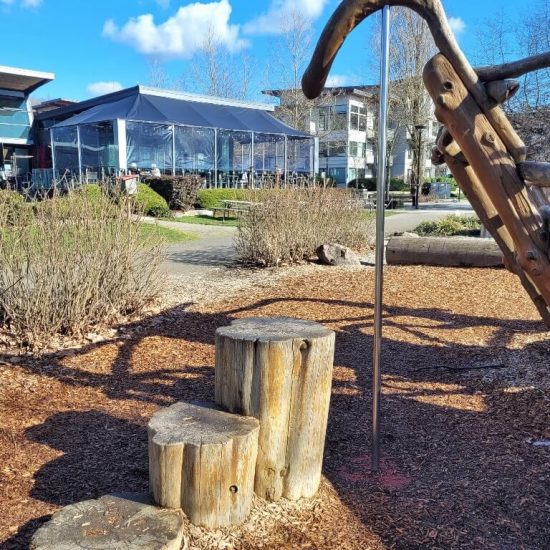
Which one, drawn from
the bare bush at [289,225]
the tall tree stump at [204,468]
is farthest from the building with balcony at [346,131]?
the tall tree stump at [204,468]

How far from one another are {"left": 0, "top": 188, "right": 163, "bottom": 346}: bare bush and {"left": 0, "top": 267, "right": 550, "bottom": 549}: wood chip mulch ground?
1.15ft

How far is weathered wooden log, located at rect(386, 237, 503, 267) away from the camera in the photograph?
8594mm

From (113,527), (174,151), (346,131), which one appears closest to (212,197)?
(174,151)

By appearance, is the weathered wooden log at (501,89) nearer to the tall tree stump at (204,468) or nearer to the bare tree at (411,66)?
the tall tree stump at (204,468)

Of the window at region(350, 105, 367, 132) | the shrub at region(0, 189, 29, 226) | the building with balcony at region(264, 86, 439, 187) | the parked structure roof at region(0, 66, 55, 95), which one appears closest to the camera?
the shrub at region(0, 189, 29, 226)

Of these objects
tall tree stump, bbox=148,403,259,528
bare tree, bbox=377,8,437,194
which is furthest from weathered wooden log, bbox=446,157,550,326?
bare tree, bbox=377,8,437,194

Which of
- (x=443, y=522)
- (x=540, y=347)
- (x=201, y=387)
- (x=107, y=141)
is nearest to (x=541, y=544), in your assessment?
(x=443, y=522)

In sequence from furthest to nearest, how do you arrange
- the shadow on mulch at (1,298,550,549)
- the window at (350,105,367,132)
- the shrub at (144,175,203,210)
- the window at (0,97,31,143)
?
the window at (350,105,367,132)
the window at (0,97,31,143)
the shrub at (144,175,203,210)
the shadow on mulch at (1,298,550,549)

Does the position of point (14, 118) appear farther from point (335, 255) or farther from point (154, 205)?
point (335, 255)

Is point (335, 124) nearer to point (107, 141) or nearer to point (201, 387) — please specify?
point (107, 141)

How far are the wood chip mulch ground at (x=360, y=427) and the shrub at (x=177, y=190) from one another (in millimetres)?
14454

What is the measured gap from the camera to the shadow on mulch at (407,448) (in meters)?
2.51

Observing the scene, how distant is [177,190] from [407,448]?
1782cm

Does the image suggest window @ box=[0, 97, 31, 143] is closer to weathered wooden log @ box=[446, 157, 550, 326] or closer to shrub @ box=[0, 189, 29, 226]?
shrub @ box=[0, 189, 29, 226]
